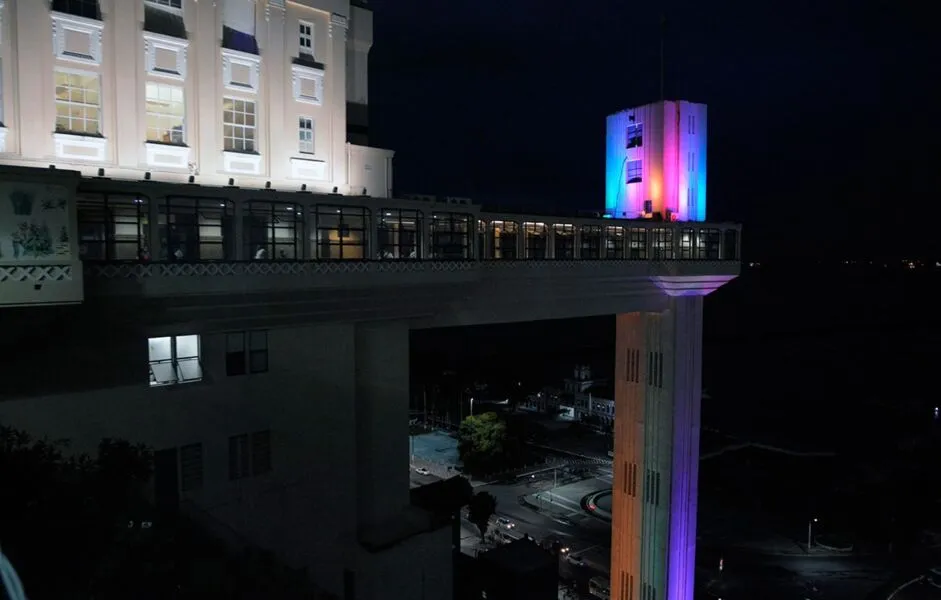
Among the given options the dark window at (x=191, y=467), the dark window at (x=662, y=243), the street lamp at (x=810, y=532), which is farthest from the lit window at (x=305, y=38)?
the street lamp at (x=810, y=532)

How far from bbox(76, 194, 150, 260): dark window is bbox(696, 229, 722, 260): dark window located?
22372 mm

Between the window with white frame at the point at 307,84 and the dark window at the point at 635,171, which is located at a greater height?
the window with white frame at the point at 307,84

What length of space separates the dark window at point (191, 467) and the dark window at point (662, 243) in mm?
18950

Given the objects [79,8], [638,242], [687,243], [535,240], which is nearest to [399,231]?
[535,240]

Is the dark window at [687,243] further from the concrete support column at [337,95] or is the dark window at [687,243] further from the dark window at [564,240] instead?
the concrete support column at [337,95]

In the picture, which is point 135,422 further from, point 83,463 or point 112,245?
point 112,245

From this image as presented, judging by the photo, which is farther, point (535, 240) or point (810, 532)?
point (810, 532)

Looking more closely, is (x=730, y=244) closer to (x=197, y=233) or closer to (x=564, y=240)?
(x=564, y=240)

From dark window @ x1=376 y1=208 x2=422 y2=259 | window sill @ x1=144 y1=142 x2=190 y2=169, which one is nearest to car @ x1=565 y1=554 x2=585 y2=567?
dark window @ x1=376 y1=208 x2=422 y2=259

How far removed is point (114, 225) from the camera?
53.8 feet

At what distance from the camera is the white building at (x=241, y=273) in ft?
46.5

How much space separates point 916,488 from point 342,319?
5160 cm

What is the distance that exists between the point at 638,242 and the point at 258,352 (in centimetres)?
1645

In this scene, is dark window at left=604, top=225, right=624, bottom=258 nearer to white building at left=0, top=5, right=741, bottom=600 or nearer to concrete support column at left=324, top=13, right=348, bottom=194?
white building at left=0, top=5, right=741, bottom=600
